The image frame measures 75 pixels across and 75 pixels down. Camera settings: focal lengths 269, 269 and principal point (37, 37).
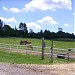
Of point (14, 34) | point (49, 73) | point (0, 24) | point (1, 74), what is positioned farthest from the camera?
point (0, 24)

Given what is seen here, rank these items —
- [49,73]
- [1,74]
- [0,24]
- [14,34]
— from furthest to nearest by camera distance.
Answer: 1. [0,24]
2. [14,34]
3. [49,73]
4. [1,74]

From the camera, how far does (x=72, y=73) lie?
500 inches

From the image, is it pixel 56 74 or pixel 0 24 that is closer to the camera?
pixel 56 74

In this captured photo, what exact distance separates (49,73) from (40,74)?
0.65 meters

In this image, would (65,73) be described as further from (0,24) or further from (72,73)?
(0,24)

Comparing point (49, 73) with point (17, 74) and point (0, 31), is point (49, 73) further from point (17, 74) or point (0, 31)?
point (0, 31)

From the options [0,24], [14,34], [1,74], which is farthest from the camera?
[0,24]

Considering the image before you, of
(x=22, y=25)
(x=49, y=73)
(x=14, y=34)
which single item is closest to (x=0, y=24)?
(x=22, y=25)

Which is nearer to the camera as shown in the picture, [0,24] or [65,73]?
[65,73]

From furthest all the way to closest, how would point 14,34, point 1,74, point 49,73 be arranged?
point 14,34, point 49,73, point 1,74

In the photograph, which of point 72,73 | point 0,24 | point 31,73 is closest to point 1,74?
point 31,73

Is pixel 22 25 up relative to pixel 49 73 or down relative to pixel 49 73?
up

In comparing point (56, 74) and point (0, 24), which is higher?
point (0, 24)

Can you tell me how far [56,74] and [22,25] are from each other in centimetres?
16307
